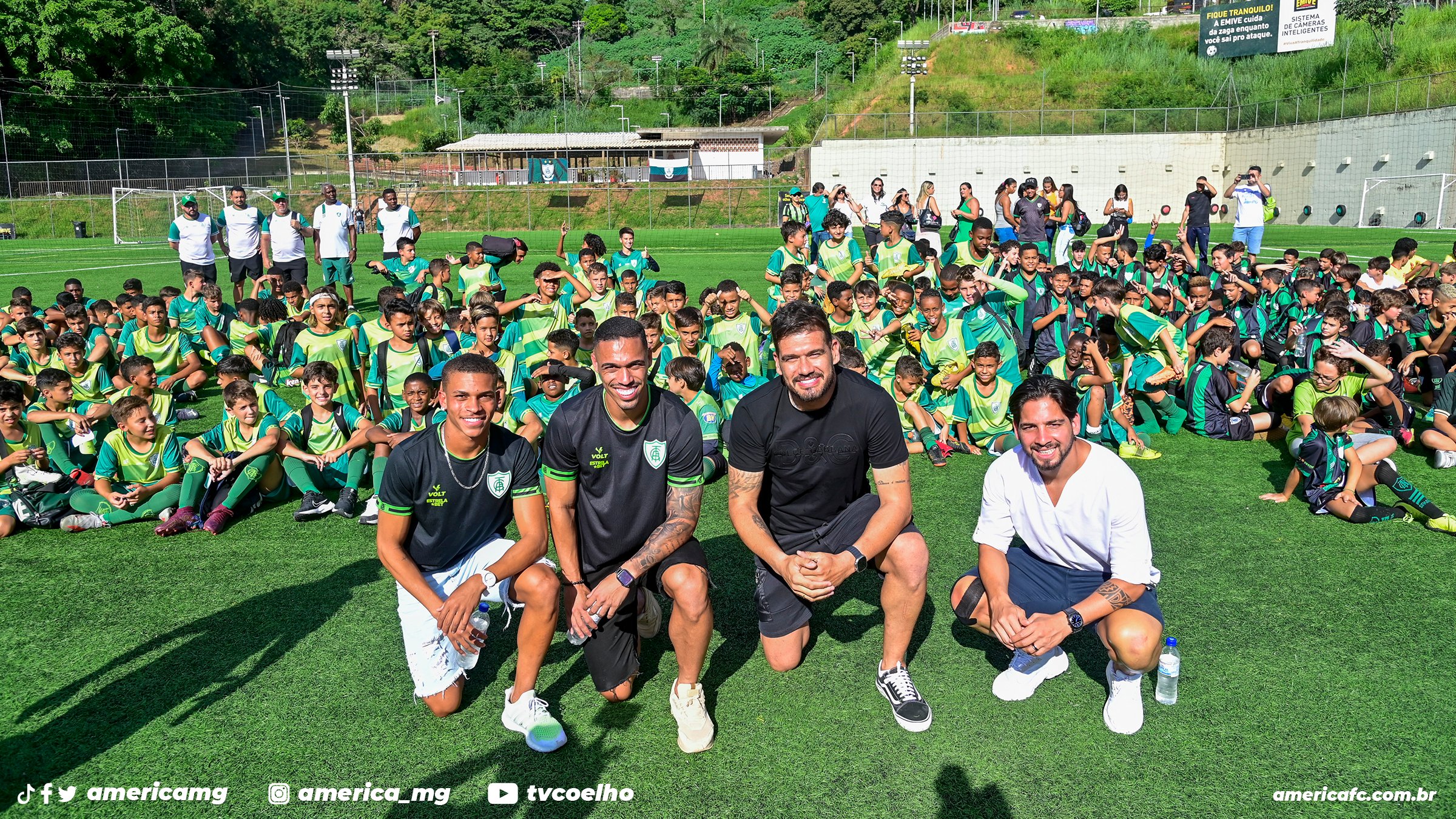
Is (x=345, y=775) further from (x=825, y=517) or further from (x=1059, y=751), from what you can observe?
(x=1059, y=751)

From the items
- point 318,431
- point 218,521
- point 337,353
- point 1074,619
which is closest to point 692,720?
point 1074,619

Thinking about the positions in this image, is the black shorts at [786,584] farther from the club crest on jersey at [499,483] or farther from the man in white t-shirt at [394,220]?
the man in white t-shirt at [394,220]

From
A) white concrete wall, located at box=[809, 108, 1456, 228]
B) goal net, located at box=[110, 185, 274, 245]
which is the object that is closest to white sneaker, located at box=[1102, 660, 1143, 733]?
goal net, located at box=[110, 185, 274, 245]

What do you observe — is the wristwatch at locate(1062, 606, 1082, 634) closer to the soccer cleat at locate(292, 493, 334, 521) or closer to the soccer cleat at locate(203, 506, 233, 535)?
the soccer cleat at locate(292, 493, 334, 521)

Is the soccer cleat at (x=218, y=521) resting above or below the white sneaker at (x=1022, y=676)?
above

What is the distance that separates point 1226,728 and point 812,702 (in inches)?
68.9

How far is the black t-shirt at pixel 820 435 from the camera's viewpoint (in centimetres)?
442

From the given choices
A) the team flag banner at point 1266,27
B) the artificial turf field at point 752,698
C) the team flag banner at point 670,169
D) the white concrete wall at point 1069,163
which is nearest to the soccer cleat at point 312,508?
the artificial turf field at point 752,698

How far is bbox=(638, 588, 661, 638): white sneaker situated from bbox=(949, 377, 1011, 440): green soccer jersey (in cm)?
434

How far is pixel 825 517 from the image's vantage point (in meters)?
4.65

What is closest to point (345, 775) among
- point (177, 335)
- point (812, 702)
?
point (812, 702)

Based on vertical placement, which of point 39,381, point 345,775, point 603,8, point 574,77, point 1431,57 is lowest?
point 345,775

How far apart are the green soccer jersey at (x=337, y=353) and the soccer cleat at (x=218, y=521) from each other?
177 centimetres

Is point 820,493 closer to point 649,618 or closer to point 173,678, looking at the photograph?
point 649,618
